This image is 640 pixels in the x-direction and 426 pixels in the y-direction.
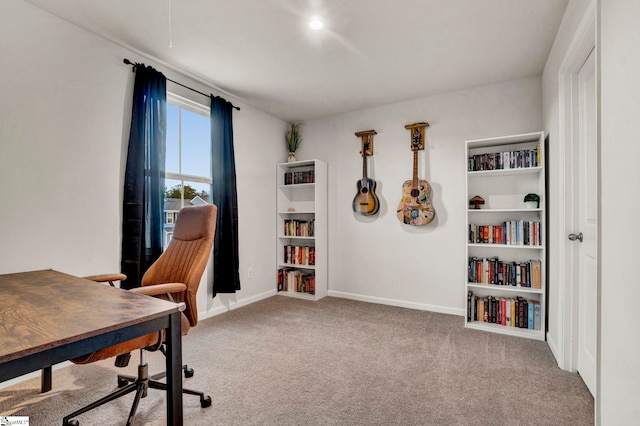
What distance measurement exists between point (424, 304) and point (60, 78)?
12.5ft

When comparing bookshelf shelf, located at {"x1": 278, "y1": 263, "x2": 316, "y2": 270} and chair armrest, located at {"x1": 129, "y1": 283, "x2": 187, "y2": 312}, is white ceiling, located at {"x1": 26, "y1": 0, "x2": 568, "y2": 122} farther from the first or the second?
bookshelf shelf, located at {"x1": 278, "y1": 263, "x2": 316, "y2": 270}

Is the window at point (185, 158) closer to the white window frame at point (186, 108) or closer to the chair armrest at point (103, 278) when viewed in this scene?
the white window frame at point (186, 108)

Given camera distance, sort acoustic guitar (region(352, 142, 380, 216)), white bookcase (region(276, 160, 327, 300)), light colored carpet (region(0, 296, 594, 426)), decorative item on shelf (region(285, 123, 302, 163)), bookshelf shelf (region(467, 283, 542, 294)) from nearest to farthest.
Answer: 1. light colored carpet (region(0, 296, 594, 426))
2. bookshelf shelf (region(467, 283, 542, 294))
3. acoustic guitar (region(352, 142, 380, 216))
4. white bookcase (region(276, 160, 327, 300))
5. decorative item on shelf (region(285, 123, 302, 163))

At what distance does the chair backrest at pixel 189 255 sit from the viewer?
5.74 feet

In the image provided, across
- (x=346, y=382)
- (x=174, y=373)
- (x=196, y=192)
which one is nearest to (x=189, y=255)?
(x=174, y=373)

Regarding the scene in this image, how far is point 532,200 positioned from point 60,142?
3.77 m

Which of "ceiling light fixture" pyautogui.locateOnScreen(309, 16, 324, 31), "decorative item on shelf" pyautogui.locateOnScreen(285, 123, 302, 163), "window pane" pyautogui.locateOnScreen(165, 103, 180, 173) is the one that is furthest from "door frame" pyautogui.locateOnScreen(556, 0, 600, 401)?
"window pane" pyautogui.locateOnScreen(165, 103, 180, 173)

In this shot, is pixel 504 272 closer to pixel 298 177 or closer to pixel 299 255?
pixel 299 255

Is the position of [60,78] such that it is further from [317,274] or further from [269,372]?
[317,274]

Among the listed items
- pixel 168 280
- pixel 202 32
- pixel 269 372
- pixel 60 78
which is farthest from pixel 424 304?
pixel 60 78

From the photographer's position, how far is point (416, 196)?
355 centimetres

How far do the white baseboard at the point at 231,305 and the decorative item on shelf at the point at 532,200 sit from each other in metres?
3.06

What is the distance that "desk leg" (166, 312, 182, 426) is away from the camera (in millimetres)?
1063

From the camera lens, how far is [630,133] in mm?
1099
